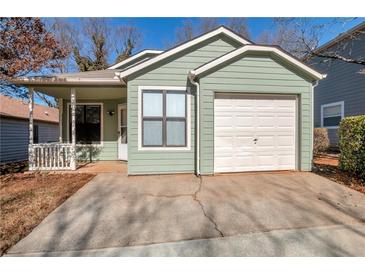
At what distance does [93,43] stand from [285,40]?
19217mm

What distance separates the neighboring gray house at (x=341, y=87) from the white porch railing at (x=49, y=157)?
10.7 metres

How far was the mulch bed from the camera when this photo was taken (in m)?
5.69

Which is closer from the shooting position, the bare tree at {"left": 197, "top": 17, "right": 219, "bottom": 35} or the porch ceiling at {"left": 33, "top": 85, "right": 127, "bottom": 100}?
the porch ceiling at {"left": 33, "top": 85, "right": 127, "bottom": 100}

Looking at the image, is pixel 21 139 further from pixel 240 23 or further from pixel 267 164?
pixel 240 23

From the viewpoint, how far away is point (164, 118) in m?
6.82

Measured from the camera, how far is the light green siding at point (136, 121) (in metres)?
6.71

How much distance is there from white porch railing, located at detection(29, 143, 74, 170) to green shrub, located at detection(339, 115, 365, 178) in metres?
8.61

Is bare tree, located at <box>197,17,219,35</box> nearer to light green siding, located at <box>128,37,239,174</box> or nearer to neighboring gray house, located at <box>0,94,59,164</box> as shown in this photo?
neighboring gray house, located at <box>0,94,59,164</box>

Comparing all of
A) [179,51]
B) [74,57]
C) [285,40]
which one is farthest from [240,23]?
[179,51]

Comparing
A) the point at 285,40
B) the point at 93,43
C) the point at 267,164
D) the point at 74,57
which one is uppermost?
the point at 93,43

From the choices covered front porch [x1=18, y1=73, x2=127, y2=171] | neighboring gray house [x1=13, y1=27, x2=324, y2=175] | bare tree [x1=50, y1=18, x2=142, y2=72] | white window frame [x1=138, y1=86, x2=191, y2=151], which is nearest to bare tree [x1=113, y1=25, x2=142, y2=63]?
bare tree [x1=50, y1=18, x2=142, y2=72]

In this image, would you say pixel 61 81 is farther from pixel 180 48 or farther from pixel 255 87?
pixel 255 87

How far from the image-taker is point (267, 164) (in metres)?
7.00

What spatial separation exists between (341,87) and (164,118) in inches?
426
